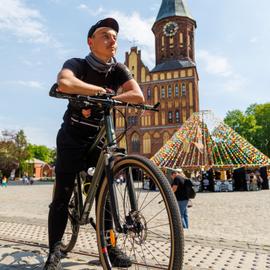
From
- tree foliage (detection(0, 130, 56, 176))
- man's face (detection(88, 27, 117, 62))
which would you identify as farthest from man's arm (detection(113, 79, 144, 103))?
tree foliage (detection(0, 130, 56, 176))

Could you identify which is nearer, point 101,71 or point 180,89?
point 101,71

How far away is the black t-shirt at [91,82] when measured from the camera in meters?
2.36

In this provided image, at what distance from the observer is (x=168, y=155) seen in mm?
20969

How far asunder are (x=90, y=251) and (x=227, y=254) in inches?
52.2

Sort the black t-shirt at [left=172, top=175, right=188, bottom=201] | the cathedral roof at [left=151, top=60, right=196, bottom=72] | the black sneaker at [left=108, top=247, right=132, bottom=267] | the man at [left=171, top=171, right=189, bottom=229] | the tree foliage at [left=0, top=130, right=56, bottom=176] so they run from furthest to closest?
the tree foliage at [left=0, top=130, right=56, bottom=176] < the cathedral roof at [left=151, top=60, right=196, bottom=72] < the black t-shirt at [left=172, top=175, right=188, bottom=201] < the man at [left=171, top=171, right=189, bottom=229] < the black sneaker at [left=108, top=247, right=132, bottom=267]

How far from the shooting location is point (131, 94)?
7.18ft

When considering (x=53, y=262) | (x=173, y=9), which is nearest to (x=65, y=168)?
(x=53, y=262)

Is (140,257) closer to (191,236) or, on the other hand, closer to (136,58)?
(191,236)

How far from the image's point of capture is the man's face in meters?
2.35

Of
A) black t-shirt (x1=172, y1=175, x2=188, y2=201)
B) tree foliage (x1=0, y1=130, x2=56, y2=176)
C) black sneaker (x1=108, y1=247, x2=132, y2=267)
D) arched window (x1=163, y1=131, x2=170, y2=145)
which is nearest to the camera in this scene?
black sneaker (x1=108, y1=247, x2=132, y2=267)

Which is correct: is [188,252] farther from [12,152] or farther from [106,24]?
[12,152]

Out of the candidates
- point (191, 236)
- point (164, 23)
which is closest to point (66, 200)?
point (191, 236)

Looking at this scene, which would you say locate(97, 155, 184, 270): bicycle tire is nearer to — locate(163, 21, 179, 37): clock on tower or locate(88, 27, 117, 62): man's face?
locate(88, 27, 117, 62): man's face

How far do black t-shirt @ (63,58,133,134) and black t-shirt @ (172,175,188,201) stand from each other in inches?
171
